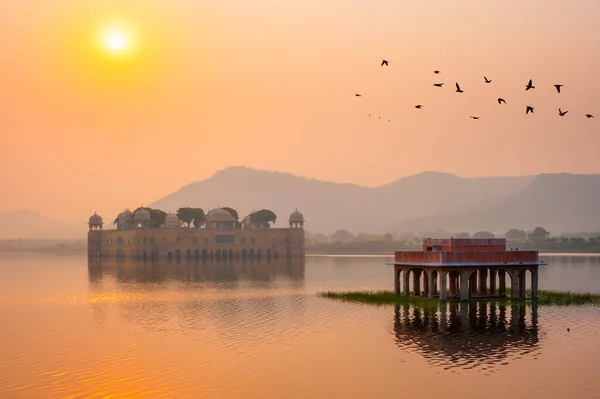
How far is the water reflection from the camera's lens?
49938mm

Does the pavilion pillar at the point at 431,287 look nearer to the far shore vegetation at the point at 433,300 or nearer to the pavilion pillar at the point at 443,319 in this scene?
the far shore vegetation at the point at 433,300

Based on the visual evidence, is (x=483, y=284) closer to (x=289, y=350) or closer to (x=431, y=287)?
(x=431, y=287)

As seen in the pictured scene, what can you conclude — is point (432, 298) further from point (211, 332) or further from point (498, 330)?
point (211, 332)

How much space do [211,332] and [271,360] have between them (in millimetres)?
12639

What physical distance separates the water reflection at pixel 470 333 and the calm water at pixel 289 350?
0.36ft

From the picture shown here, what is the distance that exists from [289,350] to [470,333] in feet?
43.2

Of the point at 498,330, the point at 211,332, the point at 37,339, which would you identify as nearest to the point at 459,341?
the point at 498,330

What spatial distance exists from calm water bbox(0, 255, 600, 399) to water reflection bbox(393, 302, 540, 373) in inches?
4.4

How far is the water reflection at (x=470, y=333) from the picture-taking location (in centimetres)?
4994

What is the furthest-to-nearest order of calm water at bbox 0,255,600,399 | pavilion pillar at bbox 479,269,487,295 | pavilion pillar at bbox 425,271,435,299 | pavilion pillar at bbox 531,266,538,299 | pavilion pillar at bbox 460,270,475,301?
pavilion pillar at bbox 479,269,487,295, pavilion pillar at bbox 531,266,538,299, pavilion pillar at bbox 425,271,435,299, pavilion pillar at bbox 460,270,475,301, calm water at bbox 0,255,600,399

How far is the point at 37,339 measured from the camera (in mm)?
59438

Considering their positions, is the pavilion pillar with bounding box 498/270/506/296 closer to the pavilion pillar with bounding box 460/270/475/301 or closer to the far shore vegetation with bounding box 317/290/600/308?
the far shore vegetation with bounding box 317/290/600/308

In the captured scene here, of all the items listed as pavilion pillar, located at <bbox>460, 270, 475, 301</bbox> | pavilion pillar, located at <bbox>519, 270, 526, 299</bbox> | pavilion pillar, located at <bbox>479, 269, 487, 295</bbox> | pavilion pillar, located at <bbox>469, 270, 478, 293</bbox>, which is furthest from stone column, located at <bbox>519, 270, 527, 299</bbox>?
pavilion pillar, located at <bbox>460, 270, 475, 301</bbox>

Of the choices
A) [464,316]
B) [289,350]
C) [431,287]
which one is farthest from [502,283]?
[289,350]
